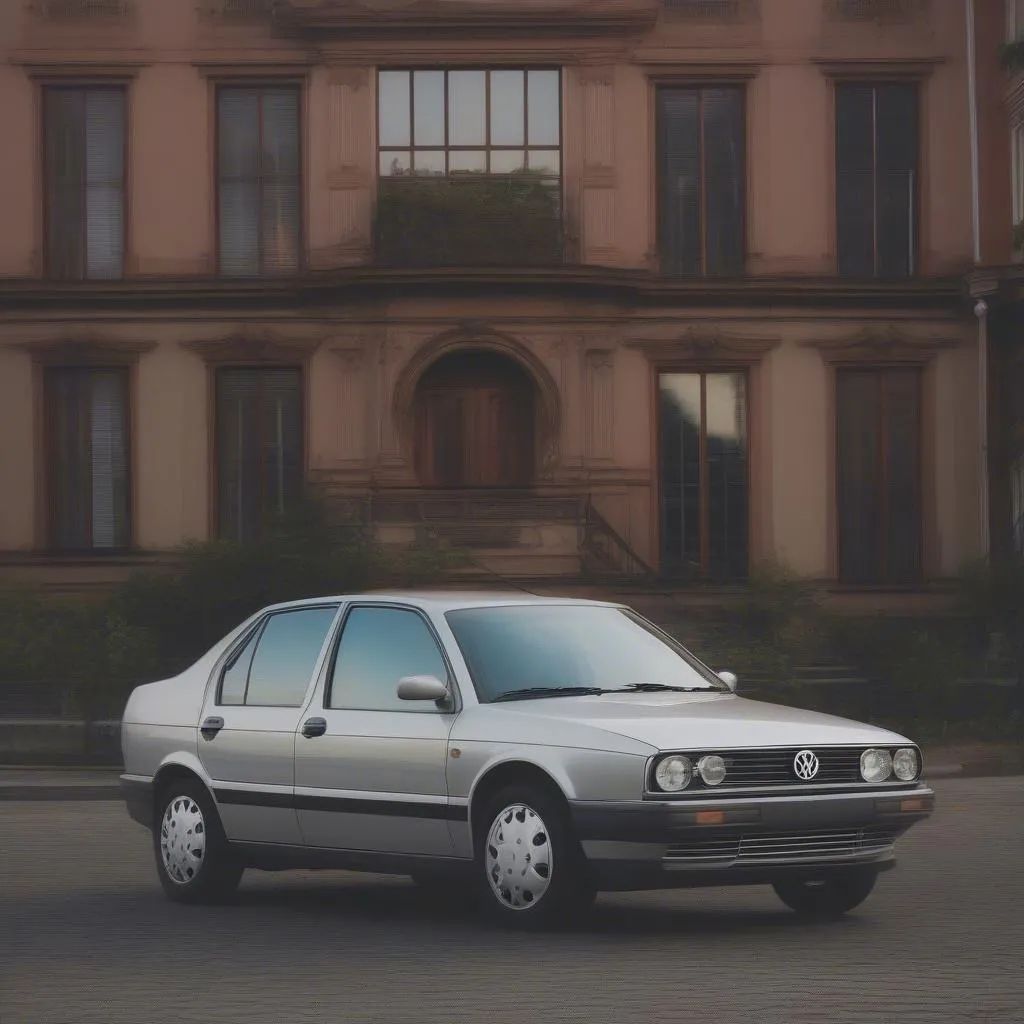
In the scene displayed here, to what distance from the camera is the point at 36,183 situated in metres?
34.4

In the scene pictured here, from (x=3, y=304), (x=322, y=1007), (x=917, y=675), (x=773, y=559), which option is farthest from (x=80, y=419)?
(x=322, y=1007)

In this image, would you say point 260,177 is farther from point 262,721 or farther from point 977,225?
point 262,721

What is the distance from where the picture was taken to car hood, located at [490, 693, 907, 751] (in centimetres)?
1024

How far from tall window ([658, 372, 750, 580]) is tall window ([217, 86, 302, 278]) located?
5.98 metres

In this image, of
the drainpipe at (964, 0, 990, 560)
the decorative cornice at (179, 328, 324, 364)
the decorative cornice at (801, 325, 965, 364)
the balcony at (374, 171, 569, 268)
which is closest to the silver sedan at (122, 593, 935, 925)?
the balcony at (374, 171, 569, 268)

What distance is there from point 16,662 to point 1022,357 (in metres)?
15.1

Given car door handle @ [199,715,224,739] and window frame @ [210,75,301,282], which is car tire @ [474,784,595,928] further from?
window frame @ [210,75,301,282]

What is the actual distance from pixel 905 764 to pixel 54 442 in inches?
1002

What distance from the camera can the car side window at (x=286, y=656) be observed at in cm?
1184

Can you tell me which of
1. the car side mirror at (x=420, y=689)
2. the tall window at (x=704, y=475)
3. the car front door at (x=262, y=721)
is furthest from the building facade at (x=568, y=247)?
the car side mirror at (x=420, y=689)

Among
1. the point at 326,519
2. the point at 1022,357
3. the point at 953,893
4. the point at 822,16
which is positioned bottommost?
the point at 953,893

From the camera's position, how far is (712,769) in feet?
33.4

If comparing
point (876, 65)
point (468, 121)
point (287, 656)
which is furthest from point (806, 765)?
point (876, 65)

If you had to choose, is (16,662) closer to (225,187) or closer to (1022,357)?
(225,187)
